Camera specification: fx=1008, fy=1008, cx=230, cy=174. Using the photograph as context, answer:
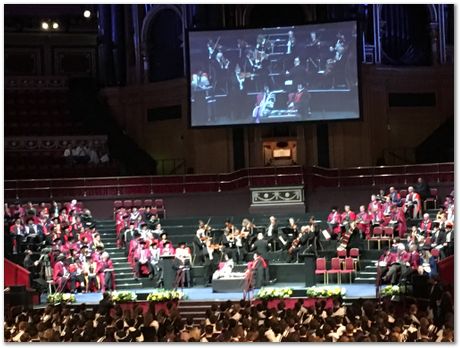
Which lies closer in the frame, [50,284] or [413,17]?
[50,284]

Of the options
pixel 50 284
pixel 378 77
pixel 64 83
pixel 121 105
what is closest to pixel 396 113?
pixel 378 77

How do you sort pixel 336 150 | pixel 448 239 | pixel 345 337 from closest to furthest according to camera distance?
pixel 345 337, pixel 448 239, pixel 336 150

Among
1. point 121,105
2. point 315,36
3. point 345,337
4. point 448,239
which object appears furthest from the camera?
point 121,105

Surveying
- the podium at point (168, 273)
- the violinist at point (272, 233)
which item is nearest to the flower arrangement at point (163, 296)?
the podium at point (168, 273)

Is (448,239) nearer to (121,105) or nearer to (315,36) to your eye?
(315,36)

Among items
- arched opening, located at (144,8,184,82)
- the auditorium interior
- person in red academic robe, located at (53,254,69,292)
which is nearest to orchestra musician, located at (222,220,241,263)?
the auditorium interior

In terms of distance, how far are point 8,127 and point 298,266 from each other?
610 inches

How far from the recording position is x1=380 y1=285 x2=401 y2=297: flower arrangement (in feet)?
70.5

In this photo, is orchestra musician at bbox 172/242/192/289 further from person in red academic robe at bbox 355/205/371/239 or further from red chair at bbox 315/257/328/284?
person in red academic robe at bbox 355/205/371/239

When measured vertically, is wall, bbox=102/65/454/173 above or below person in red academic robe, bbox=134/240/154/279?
above

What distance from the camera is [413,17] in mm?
36438

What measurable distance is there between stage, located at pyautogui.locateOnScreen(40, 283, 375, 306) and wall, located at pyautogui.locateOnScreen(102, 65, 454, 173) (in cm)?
1010

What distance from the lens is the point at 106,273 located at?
25.8 metres

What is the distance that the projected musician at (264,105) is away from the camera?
3281 cm
